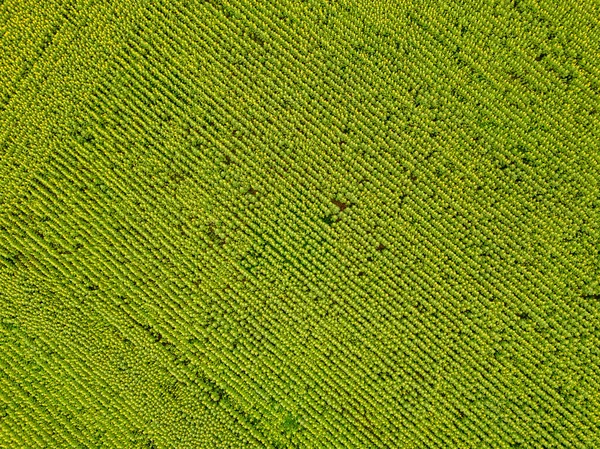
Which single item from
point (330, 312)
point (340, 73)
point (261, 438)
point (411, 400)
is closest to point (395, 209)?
point (330, 312)

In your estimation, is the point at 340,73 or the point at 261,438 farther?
the point at 340,73

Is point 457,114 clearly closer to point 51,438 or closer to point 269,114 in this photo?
point 269,114

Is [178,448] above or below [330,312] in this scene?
below

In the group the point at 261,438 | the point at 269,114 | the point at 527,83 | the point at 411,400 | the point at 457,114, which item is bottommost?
the point at 261,438

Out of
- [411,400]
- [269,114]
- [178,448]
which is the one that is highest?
[269,114]

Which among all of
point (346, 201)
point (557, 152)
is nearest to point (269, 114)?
point (346, 201)

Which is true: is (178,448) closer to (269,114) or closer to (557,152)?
(269,114)
